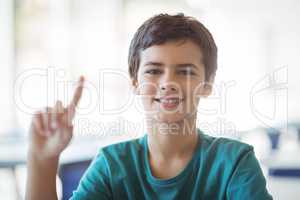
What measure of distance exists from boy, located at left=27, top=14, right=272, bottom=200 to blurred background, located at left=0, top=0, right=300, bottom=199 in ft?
2.57

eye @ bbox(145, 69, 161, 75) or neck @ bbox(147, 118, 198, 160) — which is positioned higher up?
eye @ bbox(145, 69, 161, 75)

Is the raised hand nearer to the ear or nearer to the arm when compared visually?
the arm

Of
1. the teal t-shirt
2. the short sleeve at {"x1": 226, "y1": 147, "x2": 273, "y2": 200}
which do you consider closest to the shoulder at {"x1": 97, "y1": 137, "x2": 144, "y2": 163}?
the teal t-shirt

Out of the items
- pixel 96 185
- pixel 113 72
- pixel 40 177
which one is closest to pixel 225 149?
pixel 96 185

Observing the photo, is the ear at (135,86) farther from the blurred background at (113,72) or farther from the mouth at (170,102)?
the blurred background at (113,72)

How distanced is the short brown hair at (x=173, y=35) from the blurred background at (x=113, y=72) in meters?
0.78

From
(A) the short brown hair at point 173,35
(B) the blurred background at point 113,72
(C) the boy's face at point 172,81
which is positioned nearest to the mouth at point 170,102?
(C) the boy's face at point 172,81

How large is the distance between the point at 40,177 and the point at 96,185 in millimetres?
127

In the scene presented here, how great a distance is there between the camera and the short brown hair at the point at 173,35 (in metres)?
0.86

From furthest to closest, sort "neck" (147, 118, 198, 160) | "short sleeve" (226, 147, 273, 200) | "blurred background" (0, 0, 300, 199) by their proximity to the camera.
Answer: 1. "blurred background" (0, 0, 300, 199)
2. "neck" (147, 118, 198, 160)
3. "short sleeve" (226, 147, 273, 200)

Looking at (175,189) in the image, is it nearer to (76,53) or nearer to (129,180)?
(129,180)

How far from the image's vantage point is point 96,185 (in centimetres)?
89

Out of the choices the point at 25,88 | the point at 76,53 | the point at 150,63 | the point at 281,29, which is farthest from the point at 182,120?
the point at 281,29

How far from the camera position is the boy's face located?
2.75 feet
